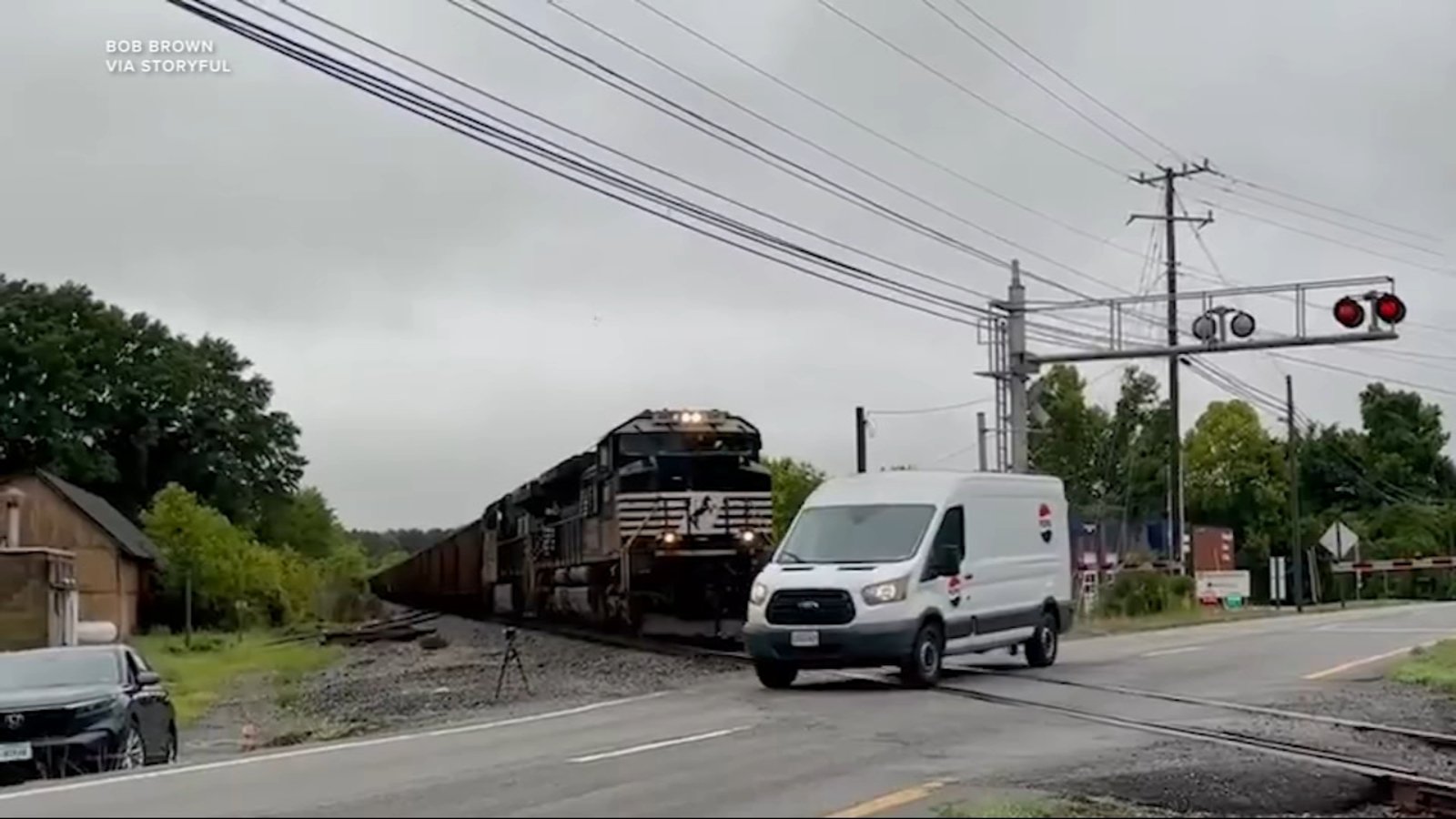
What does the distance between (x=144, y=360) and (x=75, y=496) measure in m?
24.7

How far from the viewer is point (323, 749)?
16.6 meters

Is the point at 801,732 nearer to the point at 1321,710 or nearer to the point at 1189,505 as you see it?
the point at 1321,710

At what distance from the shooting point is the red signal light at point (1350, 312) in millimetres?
28134

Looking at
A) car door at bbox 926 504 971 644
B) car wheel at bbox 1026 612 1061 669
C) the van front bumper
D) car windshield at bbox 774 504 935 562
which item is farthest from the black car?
car wheel at bbox 1026 612 1061 669

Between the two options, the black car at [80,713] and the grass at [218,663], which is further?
the grass at [218,663]

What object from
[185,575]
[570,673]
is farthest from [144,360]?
[570,673]

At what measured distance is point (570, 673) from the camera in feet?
89.5

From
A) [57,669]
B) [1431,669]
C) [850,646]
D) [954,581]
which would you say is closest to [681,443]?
[954,581]

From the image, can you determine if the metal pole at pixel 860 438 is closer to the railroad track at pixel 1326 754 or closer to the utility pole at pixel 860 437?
the utility pole at pixel 860 437

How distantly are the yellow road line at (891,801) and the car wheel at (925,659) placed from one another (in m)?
8.32

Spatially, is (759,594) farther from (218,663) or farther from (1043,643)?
(218,663)

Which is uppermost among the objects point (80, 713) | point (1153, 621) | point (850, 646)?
point (850, 646)

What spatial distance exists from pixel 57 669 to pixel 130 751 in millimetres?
1754

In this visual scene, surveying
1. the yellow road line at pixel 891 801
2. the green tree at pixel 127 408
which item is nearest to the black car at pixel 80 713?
the yellow road line at pixel 891 801
